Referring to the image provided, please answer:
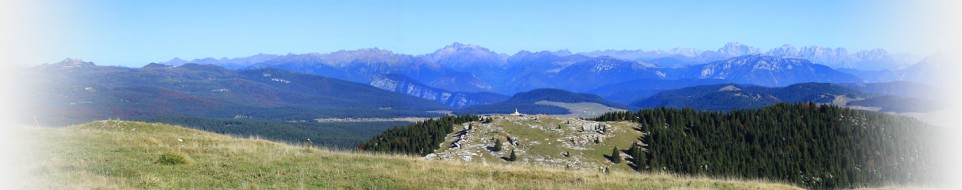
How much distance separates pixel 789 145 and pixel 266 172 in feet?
303

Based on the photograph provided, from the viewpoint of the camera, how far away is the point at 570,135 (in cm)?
7056

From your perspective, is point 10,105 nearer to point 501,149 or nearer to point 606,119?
point 501,149

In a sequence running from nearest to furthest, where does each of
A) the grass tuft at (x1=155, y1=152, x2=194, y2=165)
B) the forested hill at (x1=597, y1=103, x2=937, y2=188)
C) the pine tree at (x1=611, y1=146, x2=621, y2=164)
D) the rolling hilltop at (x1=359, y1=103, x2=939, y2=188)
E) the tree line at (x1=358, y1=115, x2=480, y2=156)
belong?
the grass tuft at (x1=155, y1=152, x2=194, y2=165) → the pine tree at (x1=611, y1=146, x2=621, y2=164) → the rolling hilltop at (x1=359, y1=103, x2=939, y2=188) → the tree line at (x1=358, y1=115, x2=480, y2=156) → the forested hill at (x1=597, y1=103, x2=937, y2=188)

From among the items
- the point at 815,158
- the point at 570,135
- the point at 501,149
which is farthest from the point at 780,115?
the point at 501,149

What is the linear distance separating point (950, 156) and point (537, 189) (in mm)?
20606

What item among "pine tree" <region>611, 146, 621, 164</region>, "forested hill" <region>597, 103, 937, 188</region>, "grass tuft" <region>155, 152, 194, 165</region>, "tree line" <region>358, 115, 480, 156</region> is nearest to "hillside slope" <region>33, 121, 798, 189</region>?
"grass tuft" <region>155, 152, 194, 165</region>

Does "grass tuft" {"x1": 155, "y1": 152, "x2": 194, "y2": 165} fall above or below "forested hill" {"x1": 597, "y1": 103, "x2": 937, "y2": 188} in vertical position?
above

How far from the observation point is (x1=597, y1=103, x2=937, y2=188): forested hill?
80.8 metres

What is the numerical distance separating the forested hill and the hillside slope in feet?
145

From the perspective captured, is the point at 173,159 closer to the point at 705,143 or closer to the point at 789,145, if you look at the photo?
the point at 705,143

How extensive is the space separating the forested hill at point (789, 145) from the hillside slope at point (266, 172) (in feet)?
145

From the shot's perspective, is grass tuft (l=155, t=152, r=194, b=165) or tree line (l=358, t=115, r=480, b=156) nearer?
grass tuft (l=155, t=152, r=194, b=165)

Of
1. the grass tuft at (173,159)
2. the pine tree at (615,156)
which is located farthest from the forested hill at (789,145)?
the grass tuft at (173,159)

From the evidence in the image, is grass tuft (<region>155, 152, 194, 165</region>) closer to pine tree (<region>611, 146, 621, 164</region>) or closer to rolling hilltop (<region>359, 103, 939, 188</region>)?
rolling hilltop (<region>359, 103, 939, 188</region>)
